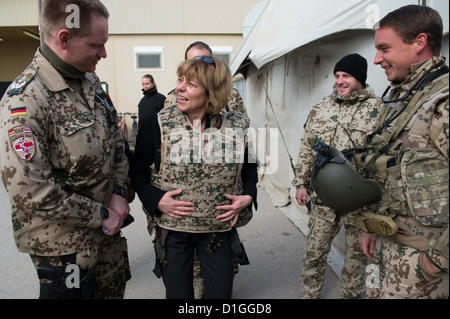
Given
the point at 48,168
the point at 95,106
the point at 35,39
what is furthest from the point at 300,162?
the point at 35,39

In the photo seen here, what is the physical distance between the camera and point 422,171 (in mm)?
1339

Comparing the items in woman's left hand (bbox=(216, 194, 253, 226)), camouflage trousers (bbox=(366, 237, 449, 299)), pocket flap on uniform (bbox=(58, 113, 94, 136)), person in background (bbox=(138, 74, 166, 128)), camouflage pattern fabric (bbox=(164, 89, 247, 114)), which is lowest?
camouflage trousers (bbox=(366, 237, 449, 299))

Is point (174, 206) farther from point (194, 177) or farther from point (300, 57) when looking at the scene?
point (300, 57)

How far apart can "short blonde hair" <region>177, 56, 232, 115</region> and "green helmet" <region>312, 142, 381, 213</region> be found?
0.61 meters

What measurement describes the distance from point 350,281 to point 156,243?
163 cm

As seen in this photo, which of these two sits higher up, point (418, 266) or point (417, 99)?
point (417, 99)

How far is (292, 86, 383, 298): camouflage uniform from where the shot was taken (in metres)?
2.42

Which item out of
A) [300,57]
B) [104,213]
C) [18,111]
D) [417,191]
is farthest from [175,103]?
[300,57]

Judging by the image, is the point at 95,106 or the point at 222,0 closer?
the point at 95,106

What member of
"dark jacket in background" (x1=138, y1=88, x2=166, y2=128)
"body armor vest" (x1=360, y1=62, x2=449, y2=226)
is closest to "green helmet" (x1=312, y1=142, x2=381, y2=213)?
"body armor vest" (x1=360, y1=62, x2=449, y2=226)

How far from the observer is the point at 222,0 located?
10977 millimetres

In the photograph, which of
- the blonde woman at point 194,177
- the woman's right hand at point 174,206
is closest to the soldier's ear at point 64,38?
the blonde woman at point 194,177

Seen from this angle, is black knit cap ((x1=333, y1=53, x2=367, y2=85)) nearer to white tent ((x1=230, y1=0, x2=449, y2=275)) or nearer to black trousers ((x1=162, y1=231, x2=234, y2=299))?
white tent ((x1=230, y1=0, x2=449, y2=275))

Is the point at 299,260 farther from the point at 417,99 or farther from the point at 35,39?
the point at 35,39
